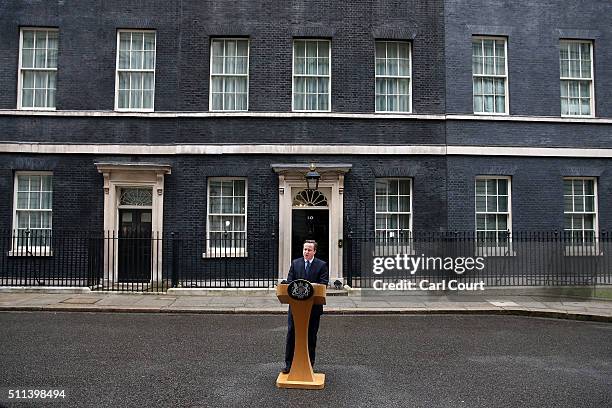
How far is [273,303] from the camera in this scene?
13484 millimetres

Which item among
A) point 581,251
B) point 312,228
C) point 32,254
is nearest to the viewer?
point 32,254

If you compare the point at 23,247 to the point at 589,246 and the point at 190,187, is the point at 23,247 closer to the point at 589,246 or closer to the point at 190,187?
the point at 190,187

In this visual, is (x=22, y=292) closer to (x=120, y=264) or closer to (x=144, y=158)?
(x=120, y=264)

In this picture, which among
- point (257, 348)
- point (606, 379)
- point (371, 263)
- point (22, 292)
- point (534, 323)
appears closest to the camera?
point (606, 379)

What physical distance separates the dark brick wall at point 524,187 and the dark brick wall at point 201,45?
2.16 m

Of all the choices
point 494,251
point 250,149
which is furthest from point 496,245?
point 250,149

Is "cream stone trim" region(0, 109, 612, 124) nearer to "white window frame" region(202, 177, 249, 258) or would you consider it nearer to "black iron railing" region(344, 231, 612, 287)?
"white window frame" region(202, 177, 249, 258)

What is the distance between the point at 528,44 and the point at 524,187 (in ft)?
14.8

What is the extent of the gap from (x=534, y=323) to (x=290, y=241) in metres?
7.03

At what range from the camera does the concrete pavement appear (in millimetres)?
12461

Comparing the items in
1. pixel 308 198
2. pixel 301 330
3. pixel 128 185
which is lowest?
pixel 301 330

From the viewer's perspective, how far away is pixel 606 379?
23.1ft

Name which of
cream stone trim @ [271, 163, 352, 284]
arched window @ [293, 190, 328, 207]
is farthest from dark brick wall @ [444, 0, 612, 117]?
arched window @ [293, 190, 328, 207]

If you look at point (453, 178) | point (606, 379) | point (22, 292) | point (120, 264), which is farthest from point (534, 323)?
point (22, 292)
